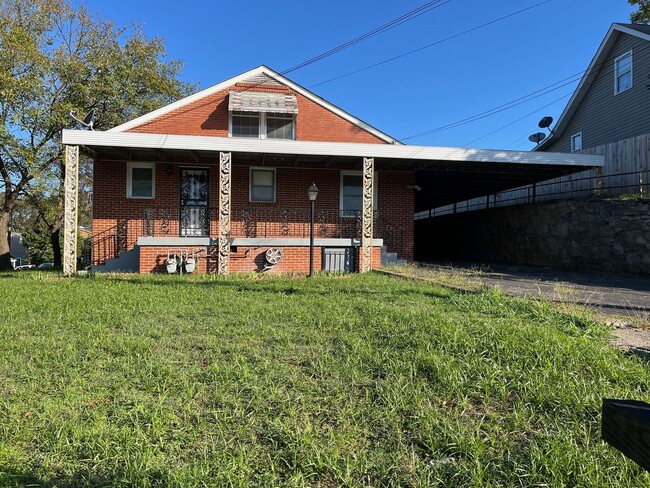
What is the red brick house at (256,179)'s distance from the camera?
11.0 metres

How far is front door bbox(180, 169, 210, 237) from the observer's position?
41.5 feet

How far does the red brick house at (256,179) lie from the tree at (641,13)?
467 inches

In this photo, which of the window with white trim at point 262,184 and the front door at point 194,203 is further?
the window with white trim at point 262,184

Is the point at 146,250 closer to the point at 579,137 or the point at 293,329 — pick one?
the point at 293,329

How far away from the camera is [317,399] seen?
2.95 m

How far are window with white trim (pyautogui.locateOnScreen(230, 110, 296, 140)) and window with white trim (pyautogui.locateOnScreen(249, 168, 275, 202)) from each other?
1.17m

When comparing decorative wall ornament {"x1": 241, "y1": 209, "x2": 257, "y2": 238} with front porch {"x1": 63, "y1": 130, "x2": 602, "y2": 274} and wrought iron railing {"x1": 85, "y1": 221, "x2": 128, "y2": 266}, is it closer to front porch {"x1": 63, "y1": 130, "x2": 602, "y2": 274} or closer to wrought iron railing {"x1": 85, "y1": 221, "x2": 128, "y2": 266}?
front porch {"x1": 63, "y1": 130, "x2": 602, "y2": 274}

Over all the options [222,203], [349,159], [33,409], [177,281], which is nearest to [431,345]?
[33,409]

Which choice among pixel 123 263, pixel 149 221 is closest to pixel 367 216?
pixel 149 221

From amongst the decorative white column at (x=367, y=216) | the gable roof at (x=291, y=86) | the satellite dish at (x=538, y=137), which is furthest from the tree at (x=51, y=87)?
the satellite dish at (x=538, y=137)

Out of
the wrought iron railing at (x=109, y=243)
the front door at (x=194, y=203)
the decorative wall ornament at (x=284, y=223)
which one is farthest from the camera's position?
the decorative wall ornament at (x=284, y=223)

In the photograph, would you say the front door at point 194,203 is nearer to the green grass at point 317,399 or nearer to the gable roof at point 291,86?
the gable roof at point 291,86

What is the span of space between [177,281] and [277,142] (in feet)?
14.1

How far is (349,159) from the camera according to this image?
12055 millimetres
